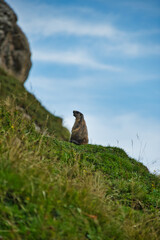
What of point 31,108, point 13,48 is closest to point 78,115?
point 31,108

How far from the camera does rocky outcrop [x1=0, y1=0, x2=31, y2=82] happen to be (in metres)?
23.7

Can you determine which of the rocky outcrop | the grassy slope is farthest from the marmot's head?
the rocky outcrop

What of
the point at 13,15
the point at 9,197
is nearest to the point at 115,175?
the point at 9,197

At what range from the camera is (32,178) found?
3.68 metres

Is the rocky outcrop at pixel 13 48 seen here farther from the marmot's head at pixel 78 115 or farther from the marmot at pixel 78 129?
the marmot at pixel 78 129

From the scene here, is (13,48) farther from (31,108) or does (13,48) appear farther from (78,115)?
(78,115)

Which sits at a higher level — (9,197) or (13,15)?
(13,15)

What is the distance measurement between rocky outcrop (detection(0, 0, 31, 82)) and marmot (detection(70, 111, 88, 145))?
17.5 metres

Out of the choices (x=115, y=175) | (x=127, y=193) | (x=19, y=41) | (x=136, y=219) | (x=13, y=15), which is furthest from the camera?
(x=19, y=41)

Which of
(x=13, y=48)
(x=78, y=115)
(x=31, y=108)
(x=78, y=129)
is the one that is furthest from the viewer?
(x=13, y=48)

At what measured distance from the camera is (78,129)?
31.2 ft

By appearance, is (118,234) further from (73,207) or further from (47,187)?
(47,187)

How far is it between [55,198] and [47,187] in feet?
0.67

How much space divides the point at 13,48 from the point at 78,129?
20.5 m
